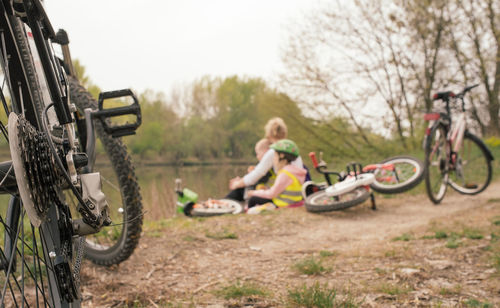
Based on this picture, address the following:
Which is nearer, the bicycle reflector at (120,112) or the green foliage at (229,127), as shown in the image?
the bicycle reflector at (120,112)

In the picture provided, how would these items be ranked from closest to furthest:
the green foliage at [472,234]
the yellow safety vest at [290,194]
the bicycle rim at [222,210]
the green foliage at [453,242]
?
the green foliage at [453,242] → the green foliage at [472,234] → the yellow safety vest at [290,194] → the bicycle rim at [222,210]

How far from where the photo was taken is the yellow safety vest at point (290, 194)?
643 centimetres

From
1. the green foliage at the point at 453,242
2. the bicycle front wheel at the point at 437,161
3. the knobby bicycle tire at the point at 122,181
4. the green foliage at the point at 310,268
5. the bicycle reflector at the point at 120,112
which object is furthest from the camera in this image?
the bicycle front wheel at the point at 437,161

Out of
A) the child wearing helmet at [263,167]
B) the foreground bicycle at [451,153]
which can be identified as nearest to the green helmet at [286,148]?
the child wearing helmet at [263,167]

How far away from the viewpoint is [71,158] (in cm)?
122

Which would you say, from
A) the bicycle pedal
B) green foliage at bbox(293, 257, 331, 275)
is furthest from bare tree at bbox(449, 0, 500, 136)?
green foliage at bbox(293, 257, 331, 275)

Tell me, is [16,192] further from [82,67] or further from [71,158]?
[82,67]

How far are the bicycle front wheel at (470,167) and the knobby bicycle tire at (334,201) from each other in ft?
4.64

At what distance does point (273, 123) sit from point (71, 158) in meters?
6.32

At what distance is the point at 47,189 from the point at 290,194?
18.2 feet

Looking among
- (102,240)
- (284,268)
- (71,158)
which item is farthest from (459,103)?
(71,158)

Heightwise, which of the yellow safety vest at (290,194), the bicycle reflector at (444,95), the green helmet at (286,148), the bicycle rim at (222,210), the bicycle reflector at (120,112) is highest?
the bicycle reflector at (444,95)

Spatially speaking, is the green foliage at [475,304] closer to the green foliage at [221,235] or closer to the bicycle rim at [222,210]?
the green foliage at [221,235]

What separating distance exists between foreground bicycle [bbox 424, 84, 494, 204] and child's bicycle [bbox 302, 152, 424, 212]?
0.28 metres
